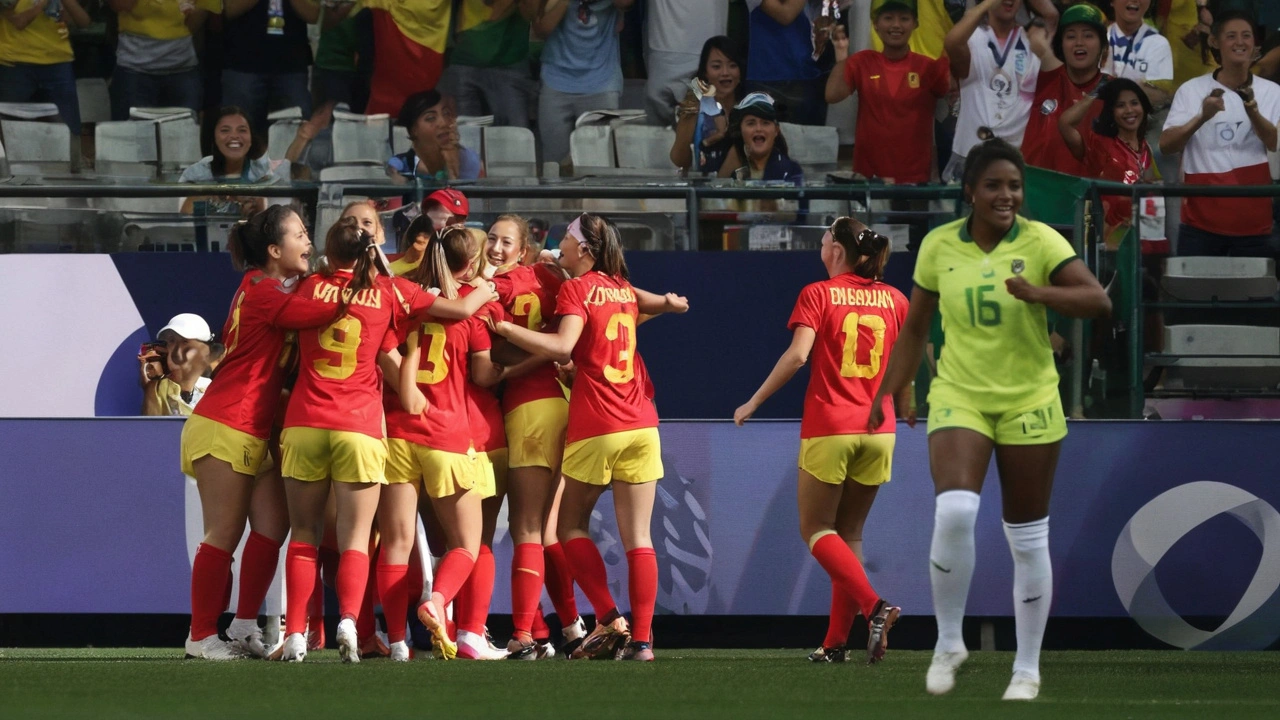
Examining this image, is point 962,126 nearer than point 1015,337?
No

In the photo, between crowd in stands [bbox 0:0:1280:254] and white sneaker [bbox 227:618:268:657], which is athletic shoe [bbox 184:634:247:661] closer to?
white sneaker [bbox 227:618:268:657]

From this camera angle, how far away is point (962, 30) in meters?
11.2

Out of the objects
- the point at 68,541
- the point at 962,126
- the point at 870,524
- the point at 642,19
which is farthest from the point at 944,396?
the point at 642,19

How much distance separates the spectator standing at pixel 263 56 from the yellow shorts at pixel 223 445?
5.18 m

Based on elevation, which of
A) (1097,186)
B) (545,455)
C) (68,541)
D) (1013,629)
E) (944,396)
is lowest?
(1013,629)

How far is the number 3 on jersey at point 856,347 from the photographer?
7.42 meters

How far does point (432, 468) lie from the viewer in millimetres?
7215

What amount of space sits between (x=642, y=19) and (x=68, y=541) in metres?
6.26

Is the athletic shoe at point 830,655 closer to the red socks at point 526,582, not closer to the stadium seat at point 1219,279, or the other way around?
the red socks at point 526,582

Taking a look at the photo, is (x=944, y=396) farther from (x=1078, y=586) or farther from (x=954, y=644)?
(x=1078, y=586)

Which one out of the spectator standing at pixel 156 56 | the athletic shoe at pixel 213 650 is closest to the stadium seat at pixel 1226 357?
the athletic shoe at pixel 213 650

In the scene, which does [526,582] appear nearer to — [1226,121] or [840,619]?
[840,619]

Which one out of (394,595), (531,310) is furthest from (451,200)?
(394,595)

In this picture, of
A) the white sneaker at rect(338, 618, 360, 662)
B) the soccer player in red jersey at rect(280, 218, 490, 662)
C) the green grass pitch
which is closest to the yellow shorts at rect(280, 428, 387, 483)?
the soccer player in red jersey at rect(280, 218, 490, 662)
